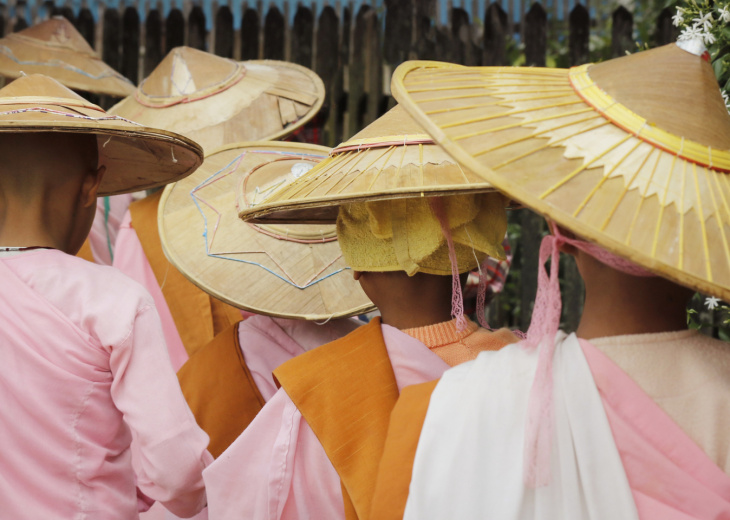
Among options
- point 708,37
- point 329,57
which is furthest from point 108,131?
point 329,57

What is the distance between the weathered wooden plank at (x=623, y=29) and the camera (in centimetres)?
444

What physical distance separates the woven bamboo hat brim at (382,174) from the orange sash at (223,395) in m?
0.60

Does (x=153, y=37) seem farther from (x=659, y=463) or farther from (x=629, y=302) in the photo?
(x=659, y=463)

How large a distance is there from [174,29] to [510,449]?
162 inches

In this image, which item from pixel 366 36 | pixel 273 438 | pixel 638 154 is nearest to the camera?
pixel 638 154

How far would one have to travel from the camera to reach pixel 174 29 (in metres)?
4.91

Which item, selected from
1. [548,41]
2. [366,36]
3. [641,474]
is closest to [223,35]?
[366,36]

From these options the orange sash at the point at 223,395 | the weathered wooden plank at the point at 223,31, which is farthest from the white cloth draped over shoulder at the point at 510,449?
the weathered wooden plank at the point at 223,31

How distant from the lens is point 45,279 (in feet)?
6.17

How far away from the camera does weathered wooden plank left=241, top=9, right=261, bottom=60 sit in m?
4.88

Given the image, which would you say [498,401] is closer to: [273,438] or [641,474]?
[641,474]

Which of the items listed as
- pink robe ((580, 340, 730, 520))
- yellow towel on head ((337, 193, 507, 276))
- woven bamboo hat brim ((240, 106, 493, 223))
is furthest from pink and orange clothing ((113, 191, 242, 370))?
pink robe ((580, 340, 730, 520))

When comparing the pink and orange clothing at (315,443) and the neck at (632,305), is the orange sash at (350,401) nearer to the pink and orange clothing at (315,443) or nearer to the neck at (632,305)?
the pink and orange clothing at (315,443)

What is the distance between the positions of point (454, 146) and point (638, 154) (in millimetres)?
282
